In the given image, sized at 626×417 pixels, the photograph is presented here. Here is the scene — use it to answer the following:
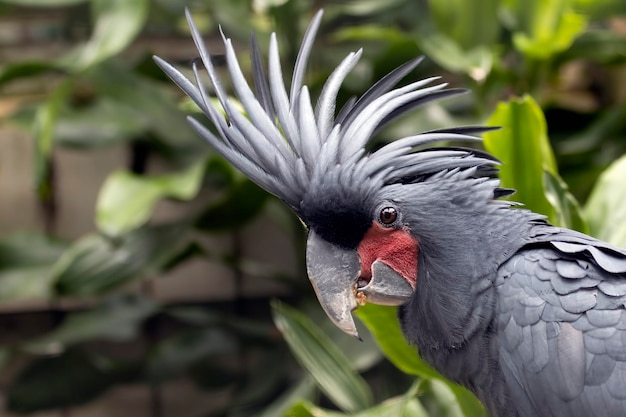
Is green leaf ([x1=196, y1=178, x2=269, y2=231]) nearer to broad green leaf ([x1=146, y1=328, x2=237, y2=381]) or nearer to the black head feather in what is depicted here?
broad green leaf ([x1=146, y1=328, x2=237, y2=381])

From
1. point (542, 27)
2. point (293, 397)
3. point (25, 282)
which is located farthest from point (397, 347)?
point (25, 282)

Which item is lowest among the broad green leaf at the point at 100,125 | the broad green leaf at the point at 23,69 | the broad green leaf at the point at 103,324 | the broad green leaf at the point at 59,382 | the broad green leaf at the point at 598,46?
the broad green leaf at the point at 59,382

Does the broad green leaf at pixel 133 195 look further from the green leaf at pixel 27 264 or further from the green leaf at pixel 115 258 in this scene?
the green leaf at pixel 27 264

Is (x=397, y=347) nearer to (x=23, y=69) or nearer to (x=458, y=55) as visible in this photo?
(x=458, y=55)

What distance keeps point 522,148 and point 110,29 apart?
73 cm

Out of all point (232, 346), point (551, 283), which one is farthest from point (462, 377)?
point (232, 346)

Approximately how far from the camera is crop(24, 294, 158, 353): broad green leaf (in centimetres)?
133

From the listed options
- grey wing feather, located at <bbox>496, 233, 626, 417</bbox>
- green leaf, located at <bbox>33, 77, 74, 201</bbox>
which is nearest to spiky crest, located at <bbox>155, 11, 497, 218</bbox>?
grey wing feather, located at <bbox>496, 233, 626, 417</bbox>

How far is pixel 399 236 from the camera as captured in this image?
65cm

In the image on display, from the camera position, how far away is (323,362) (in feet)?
3.10

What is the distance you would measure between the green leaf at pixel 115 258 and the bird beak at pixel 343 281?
2.19 feet

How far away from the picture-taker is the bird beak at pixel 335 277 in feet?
2.10

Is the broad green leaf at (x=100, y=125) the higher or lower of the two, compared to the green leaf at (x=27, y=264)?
higher

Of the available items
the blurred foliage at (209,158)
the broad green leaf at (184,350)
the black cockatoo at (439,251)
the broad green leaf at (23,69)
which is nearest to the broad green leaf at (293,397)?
the blurred foliage at (209,158)
